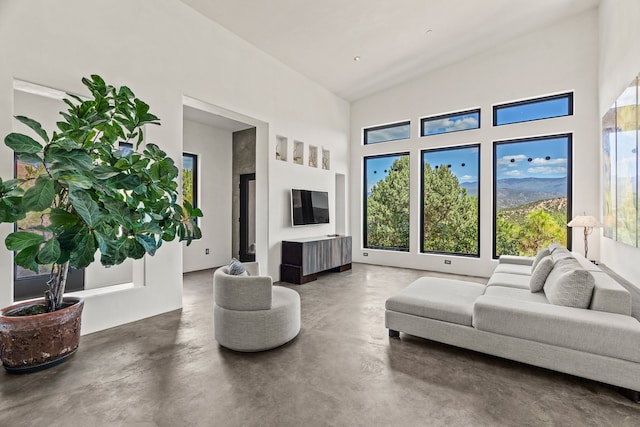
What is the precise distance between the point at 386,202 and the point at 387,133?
157 centimetres

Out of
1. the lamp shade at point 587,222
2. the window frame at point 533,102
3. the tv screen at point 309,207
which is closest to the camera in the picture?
the lamp shade at point 587,222

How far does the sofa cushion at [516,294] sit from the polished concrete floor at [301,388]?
2.07ft

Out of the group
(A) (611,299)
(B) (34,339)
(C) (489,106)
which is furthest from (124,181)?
(C) (489,106)

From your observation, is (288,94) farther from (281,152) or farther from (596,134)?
(596,134)

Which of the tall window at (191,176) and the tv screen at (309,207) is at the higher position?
the tall window at (191,176)

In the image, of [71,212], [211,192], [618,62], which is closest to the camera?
[71,212]

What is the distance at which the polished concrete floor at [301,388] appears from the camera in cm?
188

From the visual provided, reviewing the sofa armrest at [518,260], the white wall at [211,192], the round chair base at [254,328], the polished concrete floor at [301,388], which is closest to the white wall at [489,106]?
the sofa armrest at [518,260]

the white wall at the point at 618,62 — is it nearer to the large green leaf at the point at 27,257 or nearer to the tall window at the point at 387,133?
the tall window at the point at 387,133

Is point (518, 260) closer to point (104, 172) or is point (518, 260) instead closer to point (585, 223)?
point (585, 223)

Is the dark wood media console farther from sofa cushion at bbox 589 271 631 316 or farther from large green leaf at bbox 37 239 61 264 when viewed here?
sofa cushion at bbox 589 271 631 316

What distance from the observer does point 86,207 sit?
6.55 feet

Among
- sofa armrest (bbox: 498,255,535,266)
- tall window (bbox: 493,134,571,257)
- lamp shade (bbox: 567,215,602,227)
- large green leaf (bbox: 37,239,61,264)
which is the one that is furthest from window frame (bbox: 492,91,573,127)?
large green leaf (bbox: 37,239,61,264)

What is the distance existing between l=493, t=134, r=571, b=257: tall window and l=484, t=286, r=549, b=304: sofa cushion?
2.89 meters
